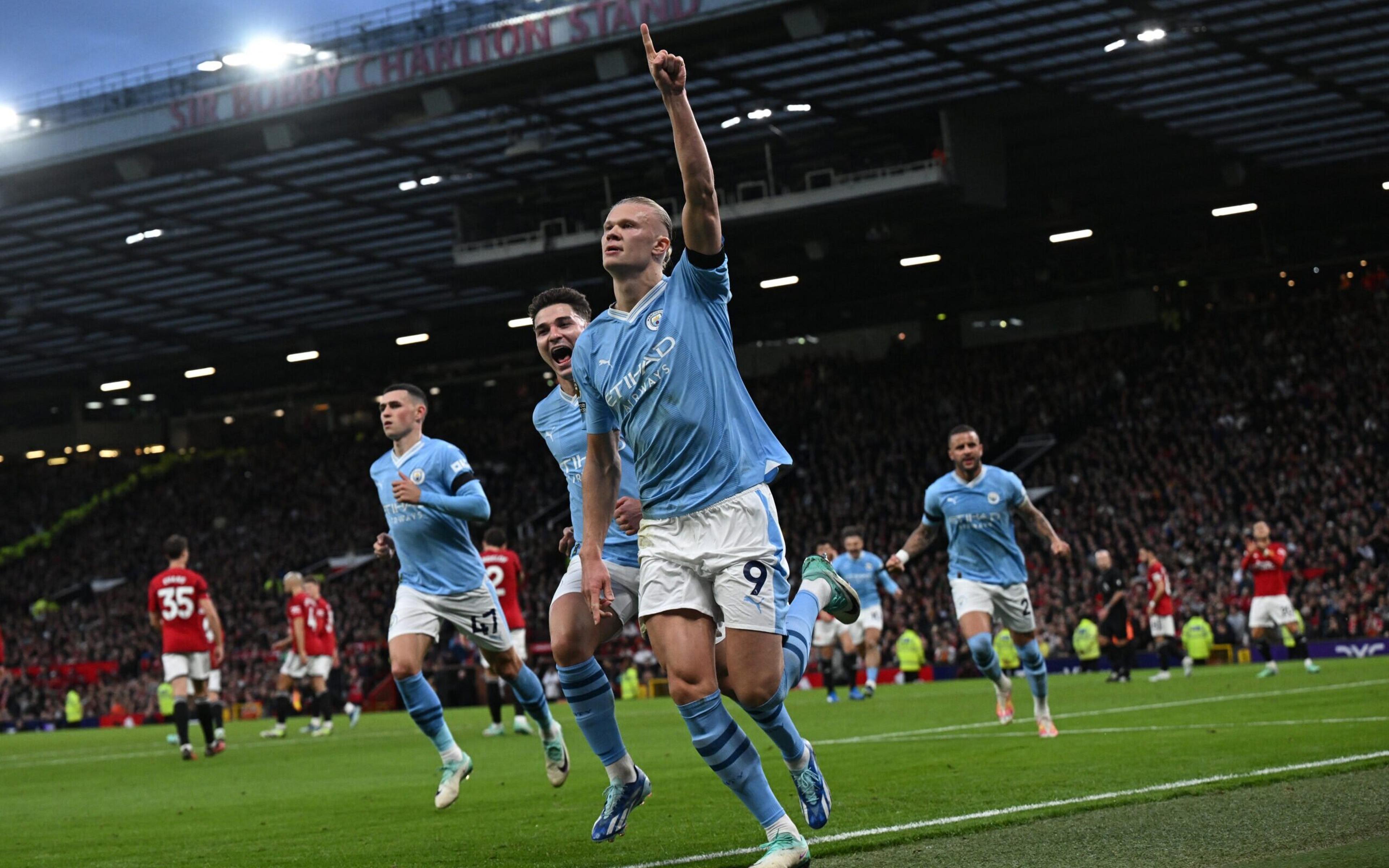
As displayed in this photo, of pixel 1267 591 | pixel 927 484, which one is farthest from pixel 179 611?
pixel 927 484

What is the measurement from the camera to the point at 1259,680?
64.4ft

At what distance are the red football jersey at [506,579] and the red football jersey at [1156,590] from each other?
10.1 meters

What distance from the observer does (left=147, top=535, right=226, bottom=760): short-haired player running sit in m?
16.3

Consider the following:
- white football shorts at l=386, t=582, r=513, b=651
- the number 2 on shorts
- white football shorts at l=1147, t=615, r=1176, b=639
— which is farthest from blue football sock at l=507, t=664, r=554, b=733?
white football shorts at l=1147, t=615, r=1176, b=639

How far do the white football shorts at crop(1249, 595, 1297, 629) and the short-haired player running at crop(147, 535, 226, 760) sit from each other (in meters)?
14.4

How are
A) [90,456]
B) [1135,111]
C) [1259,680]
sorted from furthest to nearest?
[90,456], [1135,111], [1259,680]

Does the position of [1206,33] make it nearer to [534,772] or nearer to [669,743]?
[669,743]

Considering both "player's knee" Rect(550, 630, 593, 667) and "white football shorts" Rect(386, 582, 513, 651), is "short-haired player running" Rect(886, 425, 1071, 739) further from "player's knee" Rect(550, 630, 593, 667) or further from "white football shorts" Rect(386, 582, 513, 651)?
"player's knee" Rect(550, 630, 593, 667)

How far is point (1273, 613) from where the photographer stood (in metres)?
22.2

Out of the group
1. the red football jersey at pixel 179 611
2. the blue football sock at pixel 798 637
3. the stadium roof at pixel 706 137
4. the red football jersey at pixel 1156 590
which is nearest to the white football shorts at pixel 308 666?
the red football jersey at pixel 179 611

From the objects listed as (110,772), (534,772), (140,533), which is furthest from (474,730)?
(140,533)

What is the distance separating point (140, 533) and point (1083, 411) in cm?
3092

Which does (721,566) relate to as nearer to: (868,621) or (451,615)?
(451,615)

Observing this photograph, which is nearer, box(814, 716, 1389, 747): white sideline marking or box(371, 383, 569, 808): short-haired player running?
box(371, 383, 569, 808): short-haired player running
